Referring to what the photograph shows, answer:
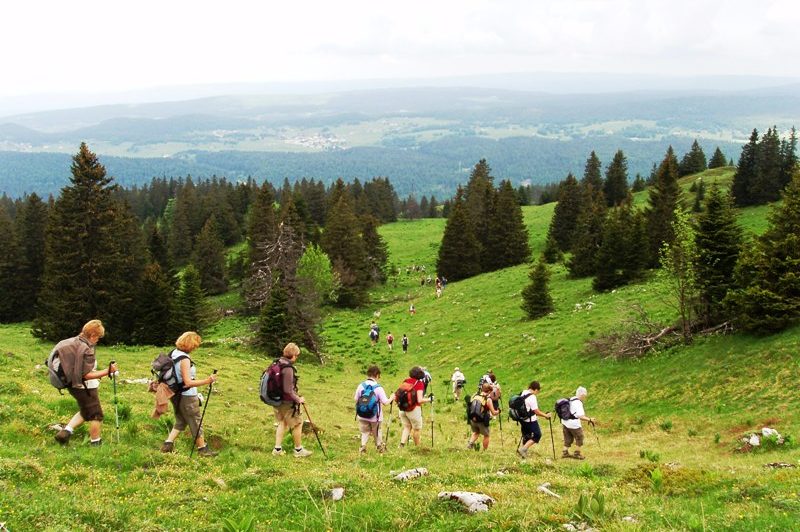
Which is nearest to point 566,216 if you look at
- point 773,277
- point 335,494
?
point 773,277

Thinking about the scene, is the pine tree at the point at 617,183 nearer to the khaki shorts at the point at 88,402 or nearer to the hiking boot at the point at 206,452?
the hiking boot at the point at 206,452

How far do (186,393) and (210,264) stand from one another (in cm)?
6768

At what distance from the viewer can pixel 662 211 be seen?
5350 centimetres

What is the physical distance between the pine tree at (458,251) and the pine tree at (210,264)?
30.7 m

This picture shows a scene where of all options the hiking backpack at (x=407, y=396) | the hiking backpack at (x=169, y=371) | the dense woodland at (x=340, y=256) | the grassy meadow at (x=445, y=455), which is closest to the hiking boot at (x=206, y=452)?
the grassy meadow at (x=445, y=455)

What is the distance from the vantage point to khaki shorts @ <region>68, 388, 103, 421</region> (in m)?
11.2

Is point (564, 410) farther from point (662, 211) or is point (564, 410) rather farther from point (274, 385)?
point (662, 211)

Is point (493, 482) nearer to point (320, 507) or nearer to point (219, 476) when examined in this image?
point (320, 507)

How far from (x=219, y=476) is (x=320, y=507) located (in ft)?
8.82

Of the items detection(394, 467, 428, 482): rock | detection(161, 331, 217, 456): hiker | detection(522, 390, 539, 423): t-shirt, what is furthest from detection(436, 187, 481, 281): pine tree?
detection(394, 467, 428, 482): rock

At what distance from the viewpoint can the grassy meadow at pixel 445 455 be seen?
8.20 m

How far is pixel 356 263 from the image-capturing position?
65.0 m

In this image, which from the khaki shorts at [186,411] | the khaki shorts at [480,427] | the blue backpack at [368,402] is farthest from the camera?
the khaki shorts at [480,427]

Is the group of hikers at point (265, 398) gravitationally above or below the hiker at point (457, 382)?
above
